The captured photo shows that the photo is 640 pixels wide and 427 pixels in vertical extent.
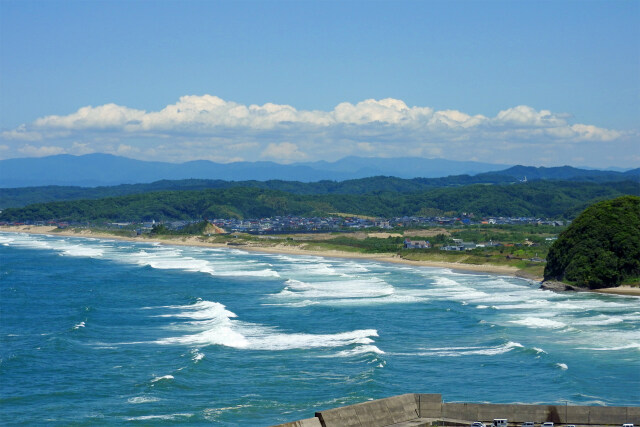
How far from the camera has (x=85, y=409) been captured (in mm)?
41094

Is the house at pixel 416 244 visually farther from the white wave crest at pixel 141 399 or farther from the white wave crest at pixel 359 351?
the white wave crest at pixel 141 399

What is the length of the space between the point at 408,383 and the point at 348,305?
28551mm

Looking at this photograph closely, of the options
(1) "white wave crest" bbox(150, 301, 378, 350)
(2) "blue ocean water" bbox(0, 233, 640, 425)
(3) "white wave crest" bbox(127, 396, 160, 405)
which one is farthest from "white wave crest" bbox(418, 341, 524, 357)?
(3) "white wave crest" bbox(127, 396, 160, 405)

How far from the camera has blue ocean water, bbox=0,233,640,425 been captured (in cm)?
4206

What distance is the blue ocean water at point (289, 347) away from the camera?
42.1 m

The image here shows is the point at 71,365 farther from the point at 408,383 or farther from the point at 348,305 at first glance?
the point at 348,305

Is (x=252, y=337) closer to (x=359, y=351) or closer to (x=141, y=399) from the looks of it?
(x=359, y=351)

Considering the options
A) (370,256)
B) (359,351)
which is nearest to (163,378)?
(359,351)

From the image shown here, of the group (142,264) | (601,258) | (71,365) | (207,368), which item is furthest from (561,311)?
(142,264)

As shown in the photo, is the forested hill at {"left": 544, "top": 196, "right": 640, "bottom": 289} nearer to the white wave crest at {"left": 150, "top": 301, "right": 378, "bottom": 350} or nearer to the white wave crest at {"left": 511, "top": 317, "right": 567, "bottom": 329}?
the white wave crest at {"left": 511, "top": 317, "right": 567, "bottom": 329}

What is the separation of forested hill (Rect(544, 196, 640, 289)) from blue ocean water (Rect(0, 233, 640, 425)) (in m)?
4.32

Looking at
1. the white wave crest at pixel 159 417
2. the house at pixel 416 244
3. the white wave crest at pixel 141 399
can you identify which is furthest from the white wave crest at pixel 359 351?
the house at pixel 416 244

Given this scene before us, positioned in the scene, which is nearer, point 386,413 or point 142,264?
point 386,413

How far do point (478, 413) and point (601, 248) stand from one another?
57921 millimetres
